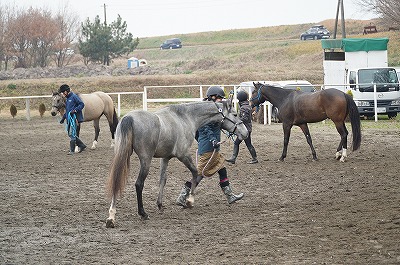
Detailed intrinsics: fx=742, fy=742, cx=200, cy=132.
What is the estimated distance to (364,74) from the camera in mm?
28547

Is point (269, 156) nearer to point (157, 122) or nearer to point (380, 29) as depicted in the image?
point (157, 122)

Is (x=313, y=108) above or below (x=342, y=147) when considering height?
above

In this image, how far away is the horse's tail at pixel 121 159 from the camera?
9391 millimetres

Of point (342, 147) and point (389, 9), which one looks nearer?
point (342, 147)

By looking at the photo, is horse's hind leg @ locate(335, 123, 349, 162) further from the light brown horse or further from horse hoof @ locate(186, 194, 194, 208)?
the light brown horse

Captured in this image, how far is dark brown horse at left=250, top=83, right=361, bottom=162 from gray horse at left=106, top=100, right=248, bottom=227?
213 inches

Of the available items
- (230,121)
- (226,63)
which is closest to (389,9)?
Answer: (226,63)

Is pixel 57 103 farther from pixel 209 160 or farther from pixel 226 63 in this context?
pixel 226 63

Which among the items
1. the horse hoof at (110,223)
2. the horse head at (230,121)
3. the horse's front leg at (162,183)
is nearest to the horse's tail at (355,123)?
the horse head at (230,121)

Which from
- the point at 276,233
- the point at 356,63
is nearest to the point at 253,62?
the point at 356,63

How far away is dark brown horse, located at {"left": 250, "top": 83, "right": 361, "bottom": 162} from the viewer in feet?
51.5

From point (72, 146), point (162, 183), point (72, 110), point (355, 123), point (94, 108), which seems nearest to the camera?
point (162, 183)

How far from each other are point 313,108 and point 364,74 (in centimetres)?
1300

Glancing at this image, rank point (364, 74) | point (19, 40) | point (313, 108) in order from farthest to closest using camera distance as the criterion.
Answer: point (19, 40), point (364, 74), point (313, 108)
